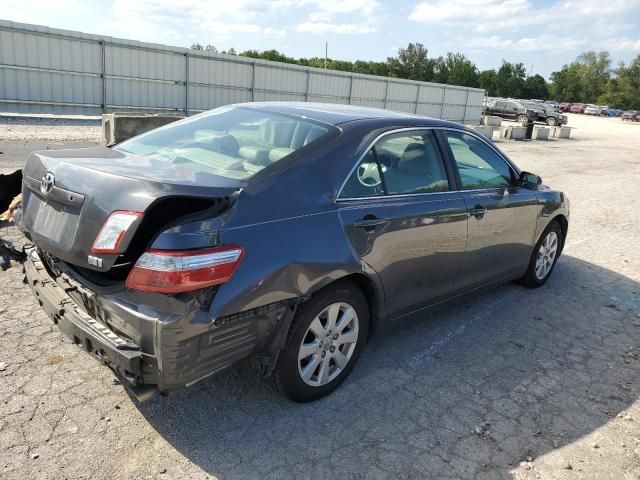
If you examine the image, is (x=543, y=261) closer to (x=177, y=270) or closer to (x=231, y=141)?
(x=231, y=141)

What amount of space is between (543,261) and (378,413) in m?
3.05

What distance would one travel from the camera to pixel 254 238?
258 centimetres

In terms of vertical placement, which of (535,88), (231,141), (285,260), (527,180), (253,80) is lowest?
(285,260)

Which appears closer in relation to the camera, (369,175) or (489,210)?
(369,175)

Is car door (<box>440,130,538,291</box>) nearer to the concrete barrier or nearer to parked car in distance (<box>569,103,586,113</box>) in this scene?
the concrete barrier

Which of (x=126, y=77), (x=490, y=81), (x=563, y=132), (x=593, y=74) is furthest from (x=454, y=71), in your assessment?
(x=126, y=77)

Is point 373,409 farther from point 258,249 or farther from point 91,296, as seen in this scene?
point 91,296

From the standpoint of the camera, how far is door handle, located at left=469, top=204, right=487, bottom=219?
401cm

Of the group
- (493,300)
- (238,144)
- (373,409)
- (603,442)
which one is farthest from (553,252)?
(238,144)

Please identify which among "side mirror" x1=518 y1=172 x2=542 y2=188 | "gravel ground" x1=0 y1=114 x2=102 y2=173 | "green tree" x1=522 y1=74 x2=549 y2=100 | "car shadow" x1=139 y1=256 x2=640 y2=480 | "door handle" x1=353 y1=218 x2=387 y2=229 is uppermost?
"green tree" x1=522 y1=74 x2=549 y2=100

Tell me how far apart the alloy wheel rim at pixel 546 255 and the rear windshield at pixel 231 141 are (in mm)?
3041

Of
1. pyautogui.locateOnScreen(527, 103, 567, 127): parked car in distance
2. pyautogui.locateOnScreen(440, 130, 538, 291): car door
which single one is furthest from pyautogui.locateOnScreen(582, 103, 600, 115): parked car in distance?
pyautogui.locateOnScreen(440, 130, 538, 291): car door

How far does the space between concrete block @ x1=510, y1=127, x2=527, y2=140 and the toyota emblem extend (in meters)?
25.4

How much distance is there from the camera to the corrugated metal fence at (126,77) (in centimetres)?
1664
